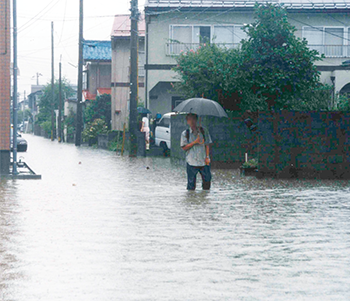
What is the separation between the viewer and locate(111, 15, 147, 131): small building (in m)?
47.8

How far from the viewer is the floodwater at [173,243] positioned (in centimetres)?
634

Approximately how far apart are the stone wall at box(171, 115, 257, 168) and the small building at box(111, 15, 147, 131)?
26165mm

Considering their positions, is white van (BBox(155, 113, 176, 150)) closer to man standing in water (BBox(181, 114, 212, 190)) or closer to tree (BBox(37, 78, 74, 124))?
man standing in water (BBox(181, 114, 212, 190))

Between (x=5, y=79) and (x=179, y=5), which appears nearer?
(x=5, y=79)

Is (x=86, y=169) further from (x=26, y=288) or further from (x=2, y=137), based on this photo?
(x=26, y=288)

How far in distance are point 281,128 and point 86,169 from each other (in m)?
7.04

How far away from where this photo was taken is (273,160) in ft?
59.4

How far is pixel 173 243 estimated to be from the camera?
8.66 m

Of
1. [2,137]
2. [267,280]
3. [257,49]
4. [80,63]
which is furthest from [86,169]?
[80,63]

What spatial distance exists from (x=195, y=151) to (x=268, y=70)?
7.61 m

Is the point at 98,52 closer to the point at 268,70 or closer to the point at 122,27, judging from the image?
the point at 122,27

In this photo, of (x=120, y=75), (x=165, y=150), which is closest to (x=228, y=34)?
(x=165, y=150)

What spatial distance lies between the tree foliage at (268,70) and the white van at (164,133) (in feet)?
26.8

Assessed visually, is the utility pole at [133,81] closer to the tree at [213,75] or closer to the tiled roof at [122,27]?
the tree at [213,75]
